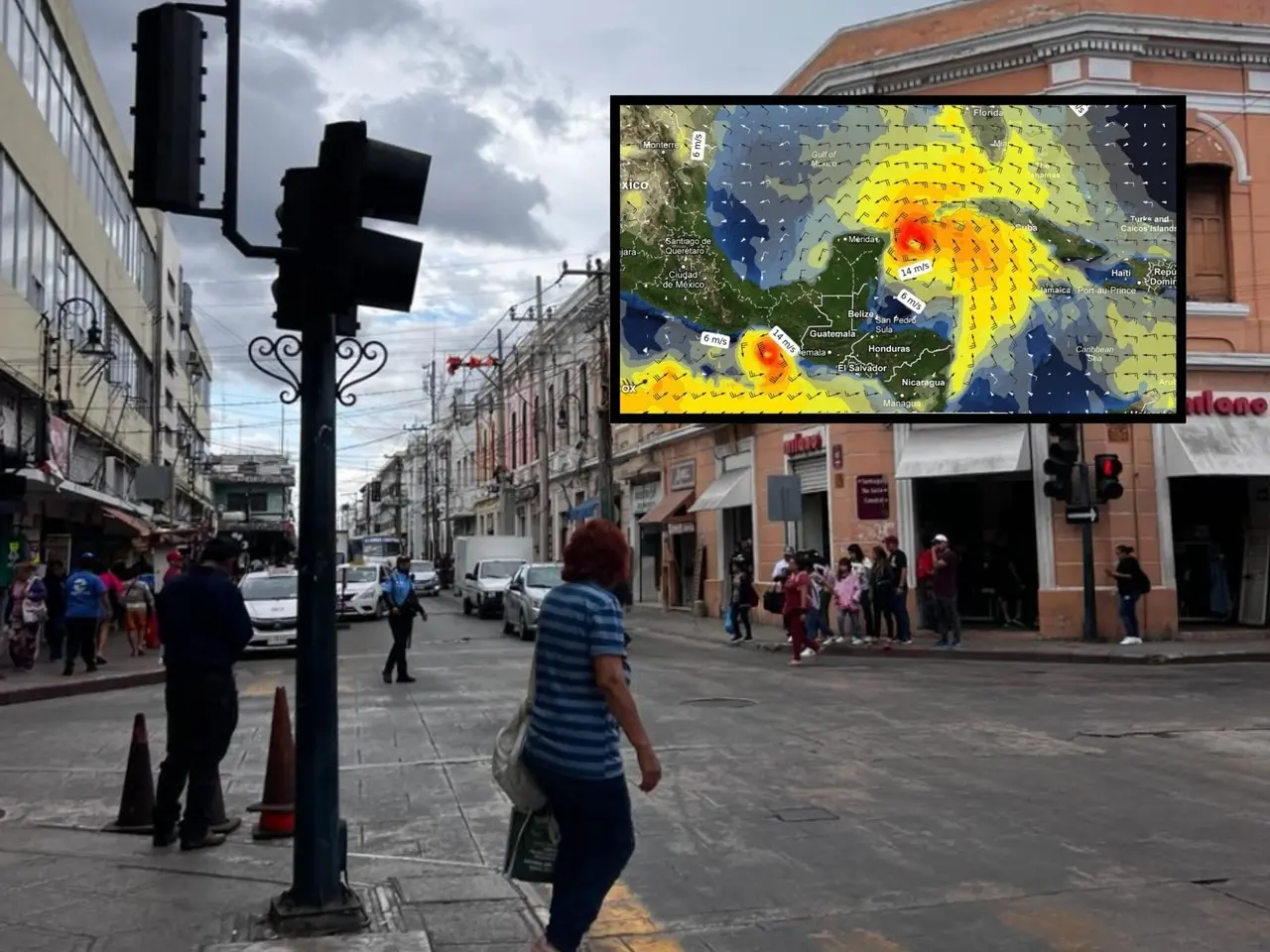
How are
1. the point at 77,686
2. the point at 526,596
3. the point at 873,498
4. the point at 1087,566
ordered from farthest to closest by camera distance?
1. the point at 526,596
2. the point at 873,498
3. the point at 1087,566
4. the point at 77,686

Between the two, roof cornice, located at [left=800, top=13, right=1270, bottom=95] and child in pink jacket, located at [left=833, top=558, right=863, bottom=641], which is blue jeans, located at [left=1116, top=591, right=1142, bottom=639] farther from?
roof cornice, located at [left=800, top=13, right=1270, bottom=95]

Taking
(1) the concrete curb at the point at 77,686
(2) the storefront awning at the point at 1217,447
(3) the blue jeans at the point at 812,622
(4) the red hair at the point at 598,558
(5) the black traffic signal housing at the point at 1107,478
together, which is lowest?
(1) the concrete curb at the point at 77,686

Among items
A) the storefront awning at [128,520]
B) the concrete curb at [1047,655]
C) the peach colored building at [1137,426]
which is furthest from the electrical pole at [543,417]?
the concrete curb at [1047,655]

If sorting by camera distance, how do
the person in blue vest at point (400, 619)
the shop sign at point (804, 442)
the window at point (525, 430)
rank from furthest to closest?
1. the window at point (525, 430)
2. the shop sign at point (804, 442)
3. the person in blue vest at point (400, 619)

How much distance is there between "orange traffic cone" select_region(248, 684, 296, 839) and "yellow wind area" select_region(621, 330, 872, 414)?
10.7 m

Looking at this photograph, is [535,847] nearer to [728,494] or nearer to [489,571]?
[728,494]

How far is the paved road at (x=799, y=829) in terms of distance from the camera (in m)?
5.32

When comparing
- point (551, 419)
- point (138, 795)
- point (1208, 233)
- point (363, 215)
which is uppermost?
point (1208, 233)

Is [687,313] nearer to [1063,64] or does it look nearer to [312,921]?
[1063,64]

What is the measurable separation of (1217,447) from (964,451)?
4150 millimetres

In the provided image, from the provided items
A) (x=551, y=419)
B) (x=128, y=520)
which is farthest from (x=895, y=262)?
(x=551, y=419)

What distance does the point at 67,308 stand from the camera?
2448 centimetres

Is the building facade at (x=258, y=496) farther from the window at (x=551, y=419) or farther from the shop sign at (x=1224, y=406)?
the shop sign at (x=1224, y=406)

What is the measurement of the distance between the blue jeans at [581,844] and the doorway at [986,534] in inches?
765
